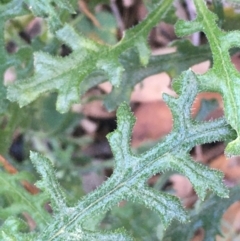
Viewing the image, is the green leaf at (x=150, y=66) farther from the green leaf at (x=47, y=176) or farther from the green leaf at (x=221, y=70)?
the green leaf at (x=47, y=176)

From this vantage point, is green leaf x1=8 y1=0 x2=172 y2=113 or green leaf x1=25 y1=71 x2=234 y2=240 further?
green leaf x1=8 y1=0 x2=172 y2=113

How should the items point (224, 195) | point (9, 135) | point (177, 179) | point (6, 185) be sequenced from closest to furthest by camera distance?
point (224, 195) → point (6, 185) → point (9, 135) → point (177, 179)

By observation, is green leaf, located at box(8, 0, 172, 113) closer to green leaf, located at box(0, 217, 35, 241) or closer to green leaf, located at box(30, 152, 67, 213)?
green leaf, located at box(30, 152, 67, 213)

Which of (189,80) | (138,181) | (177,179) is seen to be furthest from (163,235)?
(177,179)

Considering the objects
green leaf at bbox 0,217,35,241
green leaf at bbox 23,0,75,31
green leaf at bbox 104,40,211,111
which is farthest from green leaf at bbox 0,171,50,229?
green leaf at bbox 23,0,75,31

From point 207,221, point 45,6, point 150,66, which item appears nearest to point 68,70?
point 45,6

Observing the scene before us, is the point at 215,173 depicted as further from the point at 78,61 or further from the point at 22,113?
the point at 22,113
